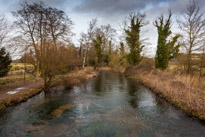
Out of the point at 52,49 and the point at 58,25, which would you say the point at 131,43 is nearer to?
the point at 58,25

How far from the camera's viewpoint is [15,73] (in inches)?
755

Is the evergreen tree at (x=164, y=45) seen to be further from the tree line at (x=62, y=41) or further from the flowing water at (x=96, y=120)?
A: the flowing water at (x=96, y=120)

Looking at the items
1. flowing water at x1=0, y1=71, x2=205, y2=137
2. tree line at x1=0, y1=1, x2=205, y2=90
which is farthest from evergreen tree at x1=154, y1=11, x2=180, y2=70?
flowing water at x1=0, y1=71, x2=205, y2=137

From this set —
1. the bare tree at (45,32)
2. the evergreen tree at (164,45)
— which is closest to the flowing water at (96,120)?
the bare tree at (45,32)

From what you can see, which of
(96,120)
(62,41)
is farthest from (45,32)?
(96,120)

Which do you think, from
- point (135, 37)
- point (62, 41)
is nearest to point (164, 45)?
point (135, 37)

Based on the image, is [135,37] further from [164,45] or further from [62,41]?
[62,41]

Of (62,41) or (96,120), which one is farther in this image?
(62,41)

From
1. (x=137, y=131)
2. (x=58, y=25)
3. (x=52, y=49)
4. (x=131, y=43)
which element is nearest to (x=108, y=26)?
(x=131, y=43)

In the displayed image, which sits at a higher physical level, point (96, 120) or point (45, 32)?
point (45, 32)

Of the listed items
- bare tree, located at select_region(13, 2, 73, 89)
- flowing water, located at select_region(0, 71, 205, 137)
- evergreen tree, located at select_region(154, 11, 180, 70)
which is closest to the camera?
flowing water, located at select_region(0, 71, 205, 137)

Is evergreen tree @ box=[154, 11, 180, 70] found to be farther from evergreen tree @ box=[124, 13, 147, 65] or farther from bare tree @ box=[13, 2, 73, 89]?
bare tree @ box=[13, 2, 73, 89]

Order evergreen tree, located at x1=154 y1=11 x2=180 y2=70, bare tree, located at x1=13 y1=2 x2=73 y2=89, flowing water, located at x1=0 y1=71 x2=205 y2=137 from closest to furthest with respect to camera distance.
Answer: flowing water, located at x1=0 y1=71 x2=205 y2=137 → bare tree, located at x1=13 y1=2 x2=73 y2=89 → evergreen tree, located at x1=154 y1=11 x2=180 y2=70

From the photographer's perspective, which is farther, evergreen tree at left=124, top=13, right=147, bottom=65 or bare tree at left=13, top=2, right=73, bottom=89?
evergreen tree at left=124, top=13, right=147, bottom=65
